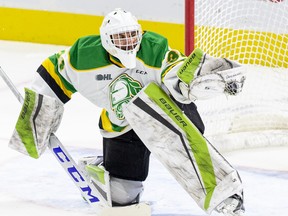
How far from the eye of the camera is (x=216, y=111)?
4.20 metres

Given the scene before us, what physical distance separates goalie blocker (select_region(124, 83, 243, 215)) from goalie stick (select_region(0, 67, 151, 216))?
0.30 metres

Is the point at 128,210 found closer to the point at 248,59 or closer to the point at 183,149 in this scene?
the point at 183,149

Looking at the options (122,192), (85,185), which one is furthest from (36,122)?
(122,192)

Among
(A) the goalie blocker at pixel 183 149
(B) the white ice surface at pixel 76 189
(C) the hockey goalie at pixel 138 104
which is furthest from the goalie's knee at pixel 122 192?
(A) the goalie blocker at pixel 183 149

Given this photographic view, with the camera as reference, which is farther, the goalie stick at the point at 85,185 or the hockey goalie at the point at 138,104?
the goalie stick at the point at 85,185

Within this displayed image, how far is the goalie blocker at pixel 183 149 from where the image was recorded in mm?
2932

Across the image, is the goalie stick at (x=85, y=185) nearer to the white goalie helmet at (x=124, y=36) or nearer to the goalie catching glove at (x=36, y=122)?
the goalie catching glove at (x=36, y=122)

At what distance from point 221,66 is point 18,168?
1320mm

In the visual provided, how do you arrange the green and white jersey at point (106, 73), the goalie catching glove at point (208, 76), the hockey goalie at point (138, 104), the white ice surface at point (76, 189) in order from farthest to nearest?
the white ice surface at point (76, 189) < the green and white jersey at point (106, 73) < the hockey goalie at point (138, 104) < the goalie catching glove at point (208, 76)

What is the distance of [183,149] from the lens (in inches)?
117

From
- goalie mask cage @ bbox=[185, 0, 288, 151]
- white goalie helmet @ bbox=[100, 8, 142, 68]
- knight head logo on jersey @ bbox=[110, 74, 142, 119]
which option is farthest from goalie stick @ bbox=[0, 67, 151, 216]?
goalie mask cage @ bbox=[185, 0, 288, 151]

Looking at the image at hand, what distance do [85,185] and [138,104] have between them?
394mm

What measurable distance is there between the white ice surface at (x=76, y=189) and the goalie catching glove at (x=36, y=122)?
0.31 metres

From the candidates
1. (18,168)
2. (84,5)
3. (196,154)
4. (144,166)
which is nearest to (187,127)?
(196,154)
